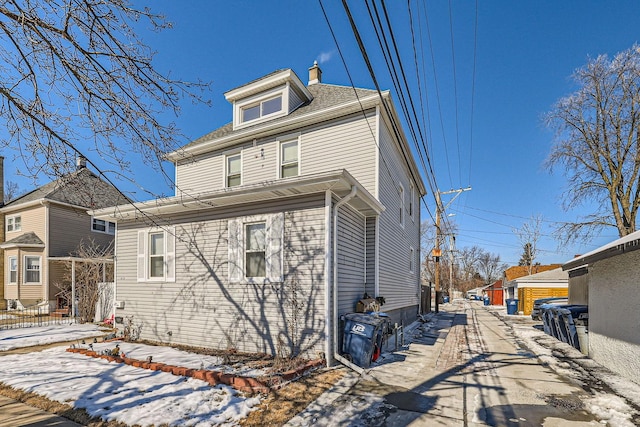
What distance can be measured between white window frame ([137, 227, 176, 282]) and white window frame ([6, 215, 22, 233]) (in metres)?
15.4

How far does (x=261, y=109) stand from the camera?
11836 millimetres

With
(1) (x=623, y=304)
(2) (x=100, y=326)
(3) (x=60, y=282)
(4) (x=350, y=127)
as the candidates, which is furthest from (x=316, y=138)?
(3) (x=60, y=282)

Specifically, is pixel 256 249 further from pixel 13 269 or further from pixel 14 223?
pixel 14 223

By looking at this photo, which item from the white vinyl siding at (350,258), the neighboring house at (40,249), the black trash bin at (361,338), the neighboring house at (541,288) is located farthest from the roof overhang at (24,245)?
the neighboring house at (541,288)

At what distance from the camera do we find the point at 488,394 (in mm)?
5355

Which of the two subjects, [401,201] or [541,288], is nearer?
[401,201]

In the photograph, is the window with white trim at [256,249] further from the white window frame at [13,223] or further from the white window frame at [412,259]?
the white window frame at [13,223]

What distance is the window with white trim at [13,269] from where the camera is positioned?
17.6m

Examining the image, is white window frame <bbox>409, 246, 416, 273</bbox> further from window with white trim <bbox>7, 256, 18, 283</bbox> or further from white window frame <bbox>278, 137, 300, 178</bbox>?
window with white trim <bbox>7, 256, 18, 283</bbox>

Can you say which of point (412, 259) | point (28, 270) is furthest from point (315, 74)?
point (28, 270)

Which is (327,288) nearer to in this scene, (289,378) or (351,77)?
(289,378)

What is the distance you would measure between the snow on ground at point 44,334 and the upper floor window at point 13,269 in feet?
27.6

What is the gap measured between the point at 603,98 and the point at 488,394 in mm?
17663

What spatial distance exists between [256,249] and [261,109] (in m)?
6.23
